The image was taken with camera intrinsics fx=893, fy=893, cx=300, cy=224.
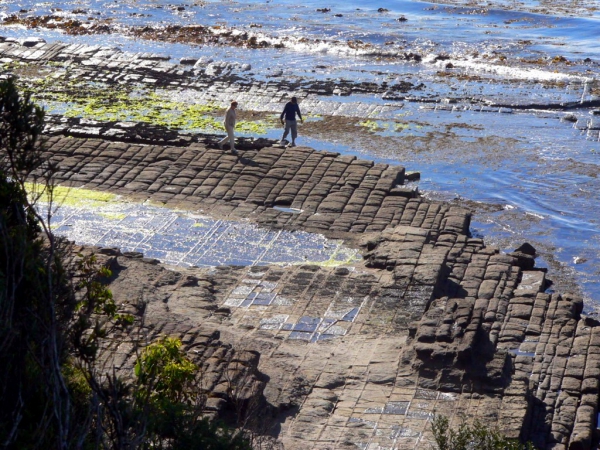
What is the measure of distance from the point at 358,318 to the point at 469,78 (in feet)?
64.2

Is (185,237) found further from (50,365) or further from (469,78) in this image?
(469,78)

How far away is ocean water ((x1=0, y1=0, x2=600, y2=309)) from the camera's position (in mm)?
20688

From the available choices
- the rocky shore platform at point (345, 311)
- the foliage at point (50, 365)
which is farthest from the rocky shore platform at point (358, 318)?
the foliage at point (50, 365)

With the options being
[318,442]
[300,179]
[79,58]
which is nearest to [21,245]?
[318,442]

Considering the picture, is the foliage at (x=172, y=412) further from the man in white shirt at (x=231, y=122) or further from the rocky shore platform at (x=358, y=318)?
the man in white shirt at (x=231, y=122)

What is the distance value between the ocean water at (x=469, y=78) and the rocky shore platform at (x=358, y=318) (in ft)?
8.03

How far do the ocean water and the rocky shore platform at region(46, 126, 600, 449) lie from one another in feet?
8.03

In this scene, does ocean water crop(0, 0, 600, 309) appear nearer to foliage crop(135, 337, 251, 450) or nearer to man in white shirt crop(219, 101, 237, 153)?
man in white shirt crop(219, 101, 237, 153)

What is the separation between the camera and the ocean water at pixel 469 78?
20688 mm

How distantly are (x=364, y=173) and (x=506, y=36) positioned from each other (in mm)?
22702

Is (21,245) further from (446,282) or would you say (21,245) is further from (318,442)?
(446,282)

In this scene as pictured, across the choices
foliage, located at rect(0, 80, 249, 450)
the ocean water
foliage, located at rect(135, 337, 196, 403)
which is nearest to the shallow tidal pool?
the ocean water

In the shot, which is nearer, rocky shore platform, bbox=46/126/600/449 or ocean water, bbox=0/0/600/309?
rocky shore platform, bbox=46/126/600/449

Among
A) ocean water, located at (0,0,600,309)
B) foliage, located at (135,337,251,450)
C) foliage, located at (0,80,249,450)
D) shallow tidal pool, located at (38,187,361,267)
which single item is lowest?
ocean water, located at (0,0,600,309)
